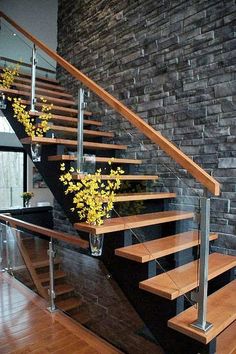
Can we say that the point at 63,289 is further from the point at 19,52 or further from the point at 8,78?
the point at 19,52

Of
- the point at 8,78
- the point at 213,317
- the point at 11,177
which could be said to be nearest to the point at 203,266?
the point at 213,317

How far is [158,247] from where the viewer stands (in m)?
2.30

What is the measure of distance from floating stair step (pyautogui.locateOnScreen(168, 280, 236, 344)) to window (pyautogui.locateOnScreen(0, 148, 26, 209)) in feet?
24.6

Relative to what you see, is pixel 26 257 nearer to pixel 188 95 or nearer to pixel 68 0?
pixel 188 95

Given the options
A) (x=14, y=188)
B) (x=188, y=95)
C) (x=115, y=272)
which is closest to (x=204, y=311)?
(x=115, y=272)

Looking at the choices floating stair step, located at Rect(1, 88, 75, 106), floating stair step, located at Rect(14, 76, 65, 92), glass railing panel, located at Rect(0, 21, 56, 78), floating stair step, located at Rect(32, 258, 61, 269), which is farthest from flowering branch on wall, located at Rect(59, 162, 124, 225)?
glass railing panel, located at Rect(0, 21, 56, 78)

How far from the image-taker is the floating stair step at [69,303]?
3090 mm

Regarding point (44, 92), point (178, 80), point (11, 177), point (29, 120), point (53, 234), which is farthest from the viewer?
point (11, 177)

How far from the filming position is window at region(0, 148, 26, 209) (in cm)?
872

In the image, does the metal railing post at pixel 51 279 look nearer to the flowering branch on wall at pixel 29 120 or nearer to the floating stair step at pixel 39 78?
the flowering branch on wall at pixel 29 120

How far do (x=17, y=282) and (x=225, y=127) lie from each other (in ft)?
9.98

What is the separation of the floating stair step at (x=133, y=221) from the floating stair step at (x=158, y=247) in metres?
0.14

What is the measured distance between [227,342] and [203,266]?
664 mm

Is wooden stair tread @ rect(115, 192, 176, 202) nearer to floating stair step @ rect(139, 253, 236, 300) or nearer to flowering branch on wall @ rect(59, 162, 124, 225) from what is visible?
flowering branch on wall @ rect(59, 162, 124, 225)
